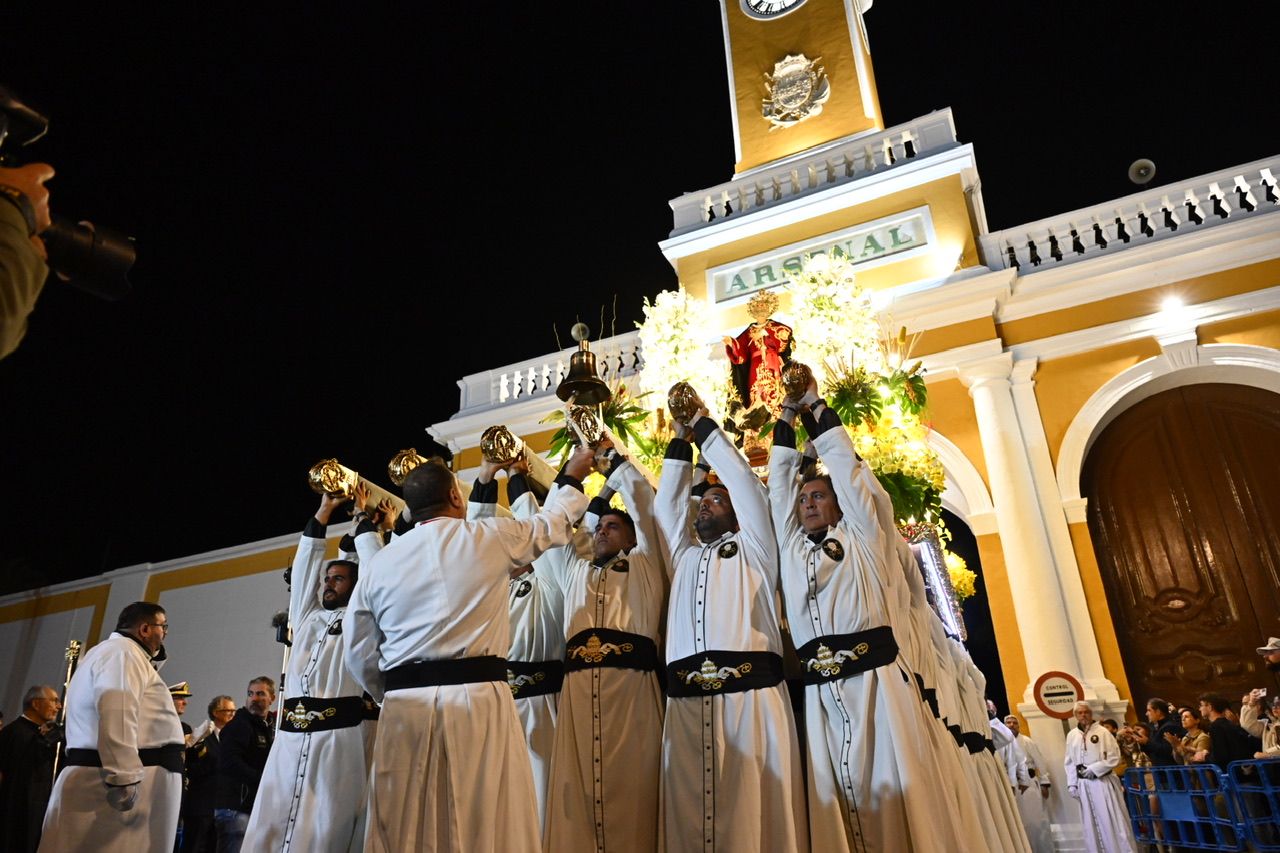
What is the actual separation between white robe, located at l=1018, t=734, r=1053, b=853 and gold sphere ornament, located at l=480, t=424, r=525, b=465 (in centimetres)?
677

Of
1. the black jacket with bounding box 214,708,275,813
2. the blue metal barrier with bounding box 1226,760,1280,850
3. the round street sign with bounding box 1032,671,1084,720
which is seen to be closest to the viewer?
the black jacket with bounding box 214,708,275,813

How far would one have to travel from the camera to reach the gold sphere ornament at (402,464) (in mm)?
4383

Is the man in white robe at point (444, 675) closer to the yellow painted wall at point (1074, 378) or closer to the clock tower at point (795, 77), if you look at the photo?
the yellow painted wall at point (1074, 378)

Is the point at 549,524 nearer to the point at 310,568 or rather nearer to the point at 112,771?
the point at 310,568

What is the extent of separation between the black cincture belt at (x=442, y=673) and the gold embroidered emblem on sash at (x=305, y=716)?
0.87 m

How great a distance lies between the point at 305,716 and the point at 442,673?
3.83ft

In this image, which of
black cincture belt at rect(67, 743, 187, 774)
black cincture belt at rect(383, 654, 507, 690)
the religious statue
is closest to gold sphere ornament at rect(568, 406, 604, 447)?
black cincture belt at rect(383, 654, 507, 690)

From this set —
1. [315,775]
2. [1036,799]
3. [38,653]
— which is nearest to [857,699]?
[315,775]

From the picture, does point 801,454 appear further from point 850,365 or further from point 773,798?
point 850,365

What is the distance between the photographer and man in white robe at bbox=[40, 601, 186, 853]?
448 centimetres

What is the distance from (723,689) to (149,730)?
3.44 m

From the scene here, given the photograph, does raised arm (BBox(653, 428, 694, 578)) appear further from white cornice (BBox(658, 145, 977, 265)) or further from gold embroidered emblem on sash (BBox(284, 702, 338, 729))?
white cornice (BBox(658, 145, 977, 265))

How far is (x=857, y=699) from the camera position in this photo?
3.39m

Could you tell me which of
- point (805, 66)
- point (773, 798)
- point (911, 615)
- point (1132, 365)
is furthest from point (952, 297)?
point (773, 798)
